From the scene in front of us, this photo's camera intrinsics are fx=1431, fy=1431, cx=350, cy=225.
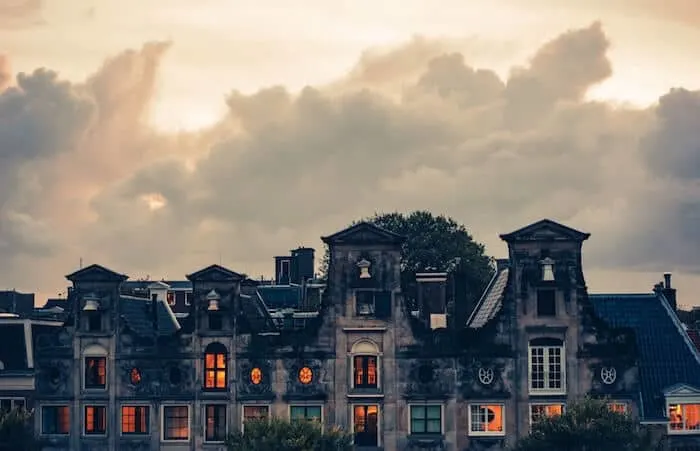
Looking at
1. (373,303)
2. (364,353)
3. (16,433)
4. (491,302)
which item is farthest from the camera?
(491,302)

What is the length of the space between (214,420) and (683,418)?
2961cm

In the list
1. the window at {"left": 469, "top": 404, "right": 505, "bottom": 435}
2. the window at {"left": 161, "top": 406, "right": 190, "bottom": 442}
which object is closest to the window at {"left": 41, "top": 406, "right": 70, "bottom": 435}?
the window at {"left": 161, "top": 406, "right": 190, "bottom": 442}

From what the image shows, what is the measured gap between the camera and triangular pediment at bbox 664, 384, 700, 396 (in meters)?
89.6

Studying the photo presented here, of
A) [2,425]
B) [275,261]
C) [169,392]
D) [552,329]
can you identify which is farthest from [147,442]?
[275,261]

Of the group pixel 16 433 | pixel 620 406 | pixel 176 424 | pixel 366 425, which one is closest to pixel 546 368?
pixel 620 406

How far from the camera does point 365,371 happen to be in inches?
3538

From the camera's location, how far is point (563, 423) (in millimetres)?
81875

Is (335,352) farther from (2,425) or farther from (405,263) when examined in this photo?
(405,263)

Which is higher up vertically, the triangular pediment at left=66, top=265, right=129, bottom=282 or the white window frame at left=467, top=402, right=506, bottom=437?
the triangular pediment at left=66, top=265, right=129, bottom=282

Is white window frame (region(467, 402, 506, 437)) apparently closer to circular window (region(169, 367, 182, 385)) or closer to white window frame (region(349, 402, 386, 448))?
white window frame (region(349, 402, 386, 448))

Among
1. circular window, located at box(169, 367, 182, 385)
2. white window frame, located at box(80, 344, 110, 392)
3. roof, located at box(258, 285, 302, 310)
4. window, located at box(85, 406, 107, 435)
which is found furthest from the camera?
roof, located at box(258, 285, 302, 310)

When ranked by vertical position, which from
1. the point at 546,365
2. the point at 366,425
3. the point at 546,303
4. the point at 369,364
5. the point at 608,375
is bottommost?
the point at 366,425

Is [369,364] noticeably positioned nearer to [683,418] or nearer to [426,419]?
[426,419]

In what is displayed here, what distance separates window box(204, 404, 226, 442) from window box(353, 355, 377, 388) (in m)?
8.78
